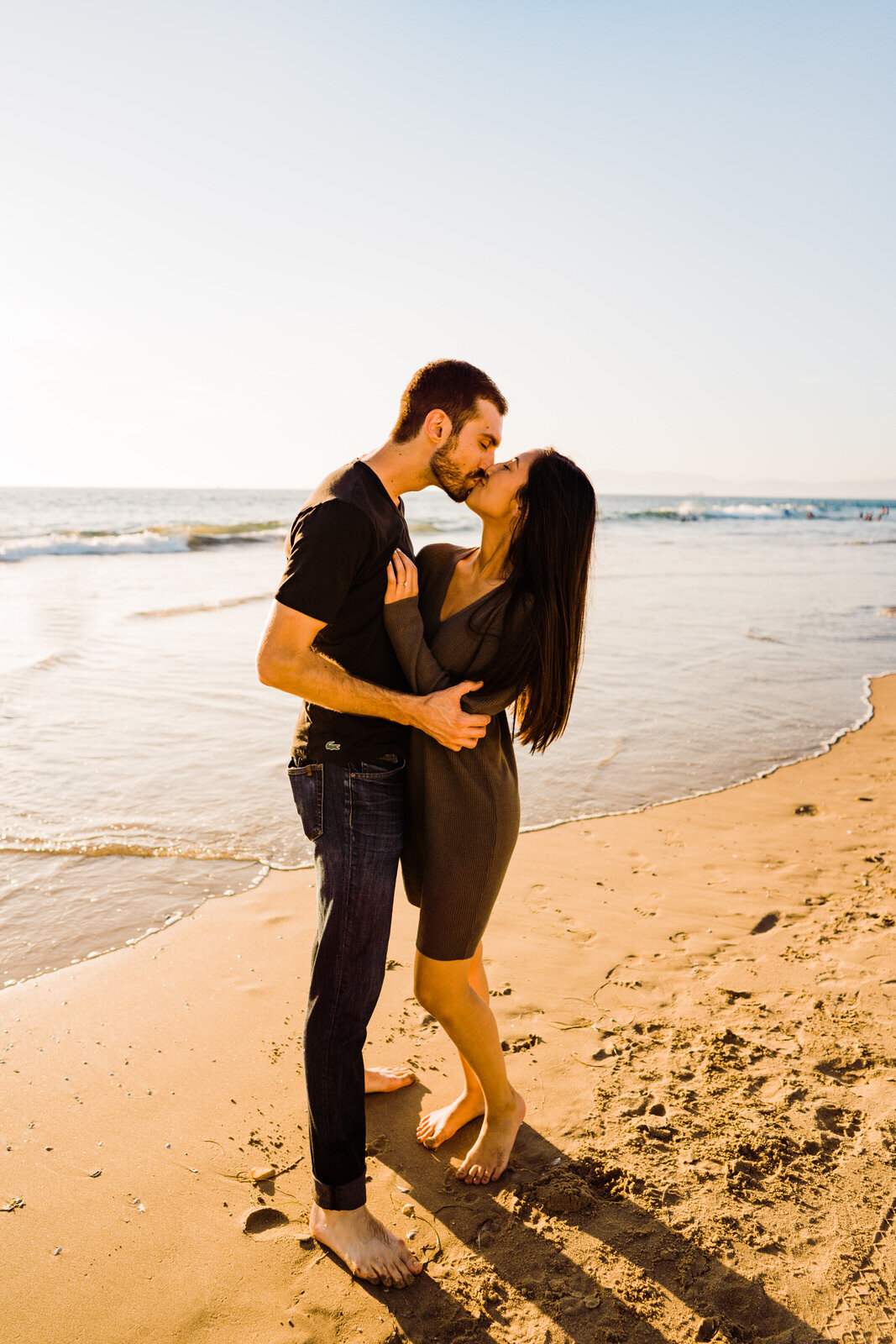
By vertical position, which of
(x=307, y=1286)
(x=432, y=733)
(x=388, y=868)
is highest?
(x=432, y=733)

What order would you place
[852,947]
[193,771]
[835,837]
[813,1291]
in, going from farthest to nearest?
[193,771], [835,837], [852,947], [813,1291]

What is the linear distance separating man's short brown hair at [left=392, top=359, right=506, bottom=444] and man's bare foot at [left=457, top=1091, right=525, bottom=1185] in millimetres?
2195

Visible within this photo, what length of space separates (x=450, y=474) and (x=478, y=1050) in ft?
6.03

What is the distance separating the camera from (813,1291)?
2201mm

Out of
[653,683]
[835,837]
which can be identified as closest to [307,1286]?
[835,837]

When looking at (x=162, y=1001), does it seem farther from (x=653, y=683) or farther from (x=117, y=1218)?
(x=653, y=683)

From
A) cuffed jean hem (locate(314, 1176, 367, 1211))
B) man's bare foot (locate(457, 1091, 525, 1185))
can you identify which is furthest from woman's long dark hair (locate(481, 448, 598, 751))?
cuffed jean hem (locate(314, 1176, 367, 1211))

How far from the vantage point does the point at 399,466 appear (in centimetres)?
265

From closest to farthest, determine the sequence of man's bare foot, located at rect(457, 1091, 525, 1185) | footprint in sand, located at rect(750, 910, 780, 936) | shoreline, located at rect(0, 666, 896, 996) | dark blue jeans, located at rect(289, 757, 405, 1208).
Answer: dark blue jeans, located at rect(289, 757, 405, 1208)
man's bare foot, located at rect(457, 1091, 525, 1185)
shoreline, located at rect(0, 666, 896, 996)
footprint in sand, located at rect(750, 910, 780, 936)

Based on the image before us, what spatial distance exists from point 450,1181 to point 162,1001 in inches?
60.4

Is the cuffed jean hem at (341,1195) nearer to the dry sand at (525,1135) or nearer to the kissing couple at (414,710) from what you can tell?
the kissing couple at (414,710)

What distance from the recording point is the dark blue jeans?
241cm

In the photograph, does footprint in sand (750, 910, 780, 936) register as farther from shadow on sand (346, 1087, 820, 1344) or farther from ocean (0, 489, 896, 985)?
shadow on sand (346, 1087, 820, 1344)

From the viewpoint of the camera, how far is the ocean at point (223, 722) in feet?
15.8
